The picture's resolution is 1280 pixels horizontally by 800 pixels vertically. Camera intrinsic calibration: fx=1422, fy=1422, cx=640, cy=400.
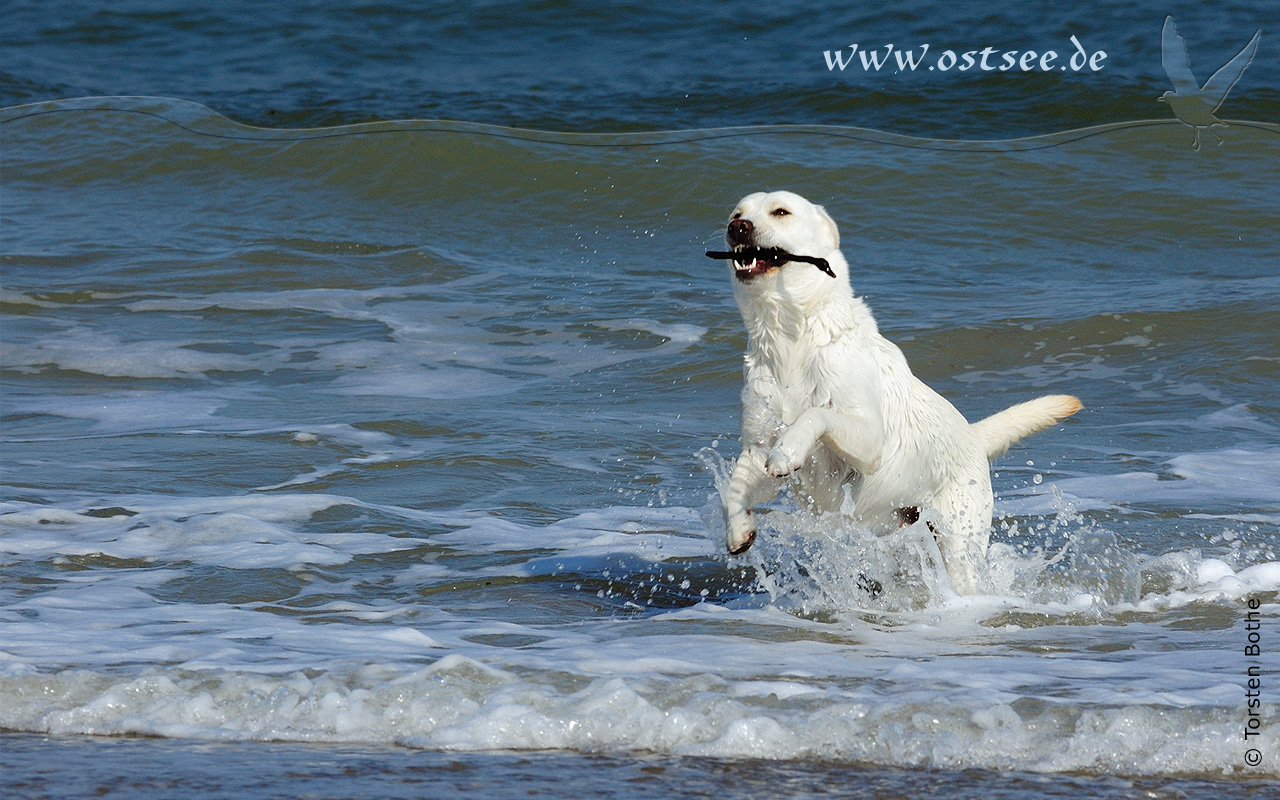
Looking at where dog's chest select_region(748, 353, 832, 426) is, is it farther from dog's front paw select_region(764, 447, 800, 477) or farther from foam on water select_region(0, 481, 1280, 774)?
foam on water select_region(0, 481, 1280, 774)

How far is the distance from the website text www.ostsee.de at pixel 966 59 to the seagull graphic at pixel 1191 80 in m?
0.79

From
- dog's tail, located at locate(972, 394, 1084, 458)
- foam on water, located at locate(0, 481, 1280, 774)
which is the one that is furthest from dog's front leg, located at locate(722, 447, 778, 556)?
dog's tail, located at locate(972, 394, 1084, 458)

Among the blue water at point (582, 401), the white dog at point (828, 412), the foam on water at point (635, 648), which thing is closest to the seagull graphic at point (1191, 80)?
the blue water at point (582, 401)

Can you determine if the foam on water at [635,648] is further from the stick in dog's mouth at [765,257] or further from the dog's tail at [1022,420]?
the stick in dog's mouth at [765,257]

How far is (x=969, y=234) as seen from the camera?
42.1 ft

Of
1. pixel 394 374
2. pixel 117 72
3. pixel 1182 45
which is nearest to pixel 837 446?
pixel 394 374

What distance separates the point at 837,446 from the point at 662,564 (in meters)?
1.19

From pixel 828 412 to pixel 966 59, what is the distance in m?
13.8

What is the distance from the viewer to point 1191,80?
56.6 feet

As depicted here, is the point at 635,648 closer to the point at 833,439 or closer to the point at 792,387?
the point at 833,439

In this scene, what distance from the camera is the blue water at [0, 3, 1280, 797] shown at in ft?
12.2

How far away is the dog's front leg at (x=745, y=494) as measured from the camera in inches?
188

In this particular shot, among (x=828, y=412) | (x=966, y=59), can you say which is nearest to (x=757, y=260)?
(x=828, y=412)

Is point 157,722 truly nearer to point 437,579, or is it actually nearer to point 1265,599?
point 437,579
